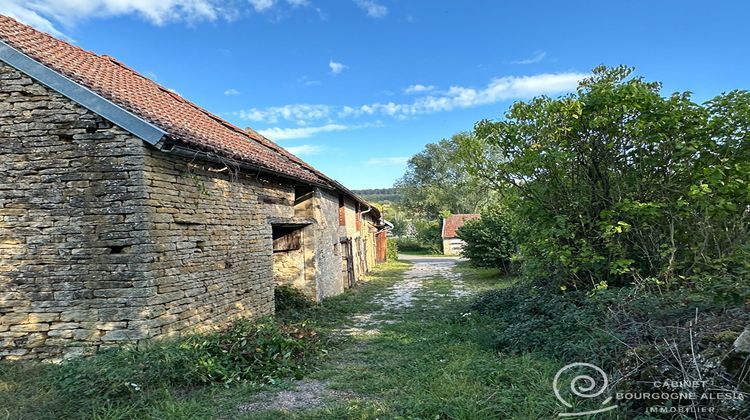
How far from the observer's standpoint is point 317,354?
6020 mm

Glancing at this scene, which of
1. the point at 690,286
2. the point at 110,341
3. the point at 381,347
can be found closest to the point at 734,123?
the point at 690,286

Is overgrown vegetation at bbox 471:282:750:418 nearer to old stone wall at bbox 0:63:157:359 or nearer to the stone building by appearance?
the stone building

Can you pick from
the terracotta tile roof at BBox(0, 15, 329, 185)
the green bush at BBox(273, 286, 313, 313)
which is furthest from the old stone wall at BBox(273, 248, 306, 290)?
the terracotta tile roof at BBox(0, 15, 329, 185)

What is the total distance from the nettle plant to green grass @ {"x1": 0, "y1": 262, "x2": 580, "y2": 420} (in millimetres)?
2216

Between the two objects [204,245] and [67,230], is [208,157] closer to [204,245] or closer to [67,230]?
[204,245]

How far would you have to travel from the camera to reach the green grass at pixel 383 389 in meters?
3.92

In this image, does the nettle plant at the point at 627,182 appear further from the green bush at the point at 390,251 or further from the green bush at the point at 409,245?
the green bush at the point at 409,245

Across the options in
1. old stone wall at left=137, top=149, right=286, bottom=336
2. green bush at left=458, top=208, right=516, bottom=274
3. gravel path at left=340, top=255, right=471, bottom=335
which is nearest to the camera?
old stone wall at left=137, top=149, right=286, bottom=336

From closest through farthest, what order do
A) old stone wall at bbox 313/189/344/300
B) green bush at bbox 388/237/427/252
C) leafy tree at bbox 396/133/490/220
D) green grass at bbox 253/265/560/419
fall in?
1. green grass at bbox 253/265/560/419
2. old stone wall at bbox 313/189/344/300
3. leafy tree at bbox 396/133/490/220
4. green bush at bbox 388/237/427/252

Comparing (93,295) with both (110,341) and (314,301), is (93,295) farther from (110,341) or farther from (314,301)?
(314,301)

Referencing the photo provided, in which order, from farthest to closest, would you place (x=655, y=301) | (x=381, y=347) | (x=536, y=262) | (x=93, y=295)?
1. (x=536, y=262)
2. (x=381, y=347)
3. (x=93, y=295)
4. (x=655, y=301)

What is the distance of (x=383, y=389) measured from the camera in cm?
461

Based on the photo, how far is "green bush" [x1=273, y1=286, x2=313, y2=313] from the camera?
9.50 meters

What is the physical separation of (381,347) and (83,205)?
4.78 meters
